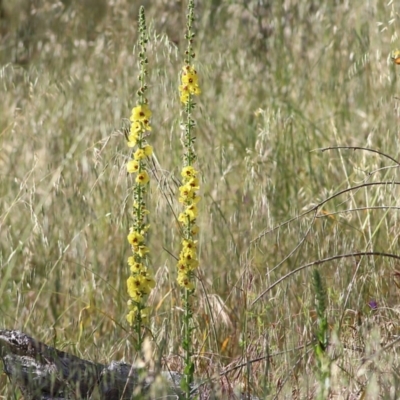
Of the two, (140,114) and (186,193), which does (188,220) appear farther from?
(140,114)

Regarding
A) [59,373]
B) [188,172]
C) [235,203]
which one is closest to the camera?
[59,373]

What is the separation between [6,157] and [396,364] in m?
2.29

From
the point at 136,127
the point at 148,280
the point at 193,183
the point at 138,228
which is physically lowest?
the point at 148,280

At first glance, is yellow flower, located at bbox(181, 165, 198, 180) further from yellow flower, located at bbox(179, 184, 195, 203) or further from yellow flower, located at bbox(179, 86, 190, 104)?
yellow flower, located at bbox(179, 86, 190, 104)

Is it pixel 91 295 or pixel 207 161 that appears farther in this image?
pixel 207 161

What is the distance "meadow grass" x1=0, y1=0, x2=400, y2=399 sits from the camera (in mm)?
2363

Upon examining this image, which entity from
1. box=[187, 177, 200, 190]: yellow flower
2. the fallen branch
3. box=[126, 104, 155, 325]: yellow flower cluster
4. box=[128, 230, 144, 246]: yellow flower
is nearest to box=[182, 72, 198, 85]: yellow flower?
box=[126, 104, 155, 325]: yellow flower cluster

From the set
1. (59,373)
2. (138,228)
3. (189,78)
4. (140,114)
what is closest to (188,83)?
(189,78)

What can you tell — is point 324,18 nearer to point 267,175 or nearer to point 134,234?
point 267,175

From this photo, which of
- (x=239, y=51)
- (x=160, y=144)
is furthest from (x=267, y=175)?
(x=239, y=51)

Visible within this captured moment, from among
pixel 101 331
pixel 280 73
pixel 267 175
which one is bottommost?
pixel 101 331

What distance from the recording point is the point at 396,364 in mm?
2061

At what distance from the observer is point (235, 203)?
122 inches

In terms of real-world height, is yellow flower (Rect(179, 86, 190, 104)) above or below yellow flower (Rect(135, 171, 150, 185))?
above
